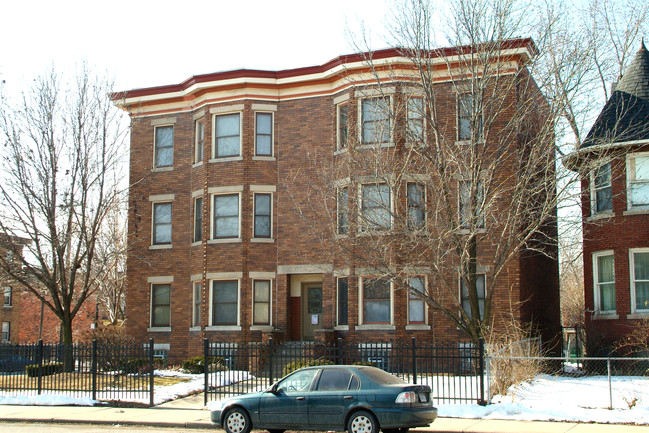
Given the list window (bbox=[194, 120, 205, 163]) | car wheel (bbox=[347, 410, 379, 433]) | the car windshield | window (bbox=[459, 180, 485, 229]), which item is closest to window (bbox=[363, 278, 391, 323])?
window (bbox=[459, 180, 485, 229])

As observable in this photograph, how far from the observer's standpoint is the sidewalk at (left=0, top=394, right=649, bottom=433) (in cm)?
1381

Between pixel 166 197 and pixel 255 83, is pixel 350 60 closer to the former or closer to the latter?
pixel 255 83

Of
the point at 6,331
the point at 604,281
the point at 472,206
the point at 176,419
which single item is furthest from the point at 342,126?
the point at 6,331

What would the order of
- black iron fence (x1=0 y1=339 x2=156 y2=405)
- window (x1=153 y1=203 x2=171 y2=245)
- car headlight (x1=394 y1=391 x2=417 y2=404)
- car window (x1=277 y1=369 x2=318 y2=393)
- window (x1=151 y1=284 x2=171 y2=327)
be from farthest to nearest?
window (x1=153 y1=203 x2=171 y2=245) → window (x1=151 y1=284 x2=171 y2=327) → black iron fence (x1=0 y1=339 x2=156 y2=405) → car window (x1=277 y1=369 x2=318 y2=393) → car headlight (x1=394 y1=391 x2=417 y2=404)

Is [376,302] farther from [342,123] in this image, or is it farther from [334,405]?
[334,405]

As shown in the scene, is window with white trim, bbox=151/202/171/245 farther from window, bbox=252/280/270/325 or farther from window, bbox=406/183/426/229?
window, bbox=406/183/426/229

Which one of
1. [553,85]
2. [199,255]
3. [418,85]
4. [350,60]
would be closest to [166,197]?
[199,255]

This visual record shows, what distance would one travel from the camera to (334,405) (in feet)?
42.6

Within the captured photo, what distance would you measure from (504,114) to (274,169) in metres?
8.80

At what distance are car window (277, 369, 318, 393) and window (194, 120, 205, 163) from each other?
16.4 metres

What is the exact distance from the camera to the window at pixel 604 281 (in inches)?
928

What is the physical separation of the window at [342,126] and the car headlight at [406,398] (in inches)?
568

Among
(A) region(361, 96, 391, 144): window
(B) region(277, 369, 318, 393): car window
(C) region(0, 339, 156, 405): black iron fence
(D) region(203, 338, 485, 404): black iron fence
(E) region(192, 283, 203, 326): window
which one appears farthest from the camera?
(E) region(192, 283, 203, 326): window

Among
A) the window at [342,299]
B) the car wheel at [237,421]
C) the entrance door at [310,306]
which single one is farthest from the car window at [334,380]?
the entrance door at [310,306]
